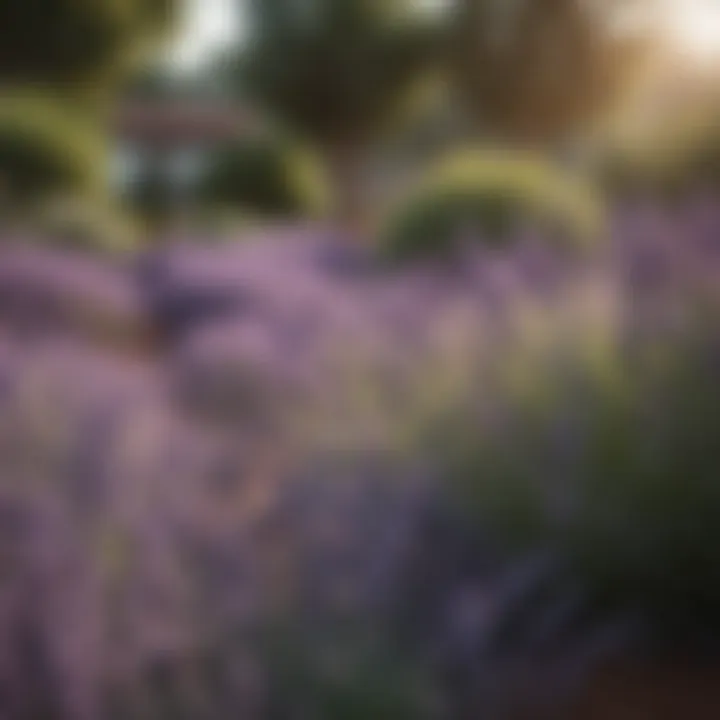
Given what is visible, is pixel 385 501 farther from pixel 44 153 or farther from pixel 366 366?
pixel 44 153

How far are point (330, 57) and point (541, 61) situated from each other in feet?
1.00

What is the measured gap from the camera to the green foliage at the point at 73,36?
73.8 inches

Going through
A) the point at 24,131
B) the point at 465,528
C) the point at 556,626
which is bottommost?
the point at 556,626

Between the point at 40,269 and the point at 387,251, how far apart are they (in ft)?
1.62

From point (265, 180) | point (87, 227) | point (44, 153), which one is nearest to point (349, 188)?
point (265, 180)

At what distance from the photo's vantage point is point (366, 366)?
125 cm

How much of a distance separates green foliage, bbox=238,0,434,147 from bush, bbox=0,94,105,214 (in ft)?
1.14

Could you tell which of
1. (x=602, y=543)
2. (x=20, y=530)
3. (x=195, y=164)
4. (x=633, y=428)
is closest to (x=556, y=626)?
(x=602, y=543)

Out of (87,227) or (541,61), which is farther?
(87,227)

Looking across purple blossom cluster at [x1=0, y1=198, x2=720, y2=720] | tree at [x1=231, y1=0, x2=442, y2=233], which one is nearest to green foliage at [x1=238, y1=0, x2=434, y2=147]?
tree at [x1=231, y1=0, x2=442, y2=233]

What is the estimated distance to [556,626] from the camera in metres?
0.97

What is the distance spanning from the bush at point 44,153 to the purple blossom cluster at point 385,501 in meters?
0.69

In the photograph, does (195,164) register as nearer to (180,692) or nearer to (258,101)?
(258,101)

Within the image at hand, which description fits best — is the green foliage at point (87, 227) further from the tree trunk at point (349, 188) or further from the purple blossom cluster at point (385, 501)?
the purple blossom cluster at point (385, 501)
